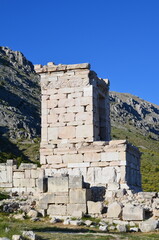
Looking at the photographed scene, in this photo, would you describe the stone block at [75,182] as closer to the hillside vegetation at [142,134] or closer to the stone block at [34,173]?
the stone block at [34,173]

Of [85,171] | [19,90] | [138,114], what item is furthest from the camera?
[138,114]

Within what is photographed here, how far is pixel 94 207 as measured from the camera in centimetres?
1265

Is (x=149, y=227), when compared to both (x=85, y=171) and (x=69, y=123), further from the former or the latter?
(x=69, y=123)

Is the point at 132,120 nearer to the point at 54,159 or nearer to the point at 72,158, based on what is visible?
the point at 54,159

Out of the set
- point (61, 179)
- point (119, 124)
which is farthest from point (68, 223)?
point (119, 124)

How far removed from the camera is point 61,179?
1334cm

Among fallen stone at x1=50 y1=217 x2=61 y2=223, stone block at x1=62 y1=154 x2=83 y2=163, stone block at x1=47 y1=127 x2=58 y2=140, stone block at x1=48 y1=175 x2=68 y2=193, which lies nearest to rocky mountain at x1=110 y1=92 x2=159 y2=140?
stone block at x1=47 y1=127 x2=58 y2=140

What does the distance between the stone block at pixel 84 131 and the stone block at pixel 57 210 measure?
3089mm

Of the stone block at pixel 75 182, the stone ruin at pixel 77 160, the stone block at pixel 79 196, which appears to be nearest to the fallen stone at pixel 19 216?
the stone ruin at pixel 77 160

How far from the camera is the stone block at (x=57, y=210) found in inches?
510

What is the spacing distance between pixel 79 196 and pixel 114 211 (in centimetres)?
136

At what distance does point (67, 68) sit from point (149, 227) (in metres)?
7.39

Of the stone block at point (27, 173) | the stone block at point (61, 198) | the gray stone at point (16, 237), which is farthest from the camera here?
the stone block at point (27, 173)

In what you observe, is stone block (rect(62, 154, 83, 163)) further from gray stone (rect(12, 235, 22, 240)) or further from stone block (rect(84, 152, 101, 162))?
gray stone (rect(12, 235, 22, 240))
